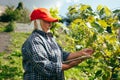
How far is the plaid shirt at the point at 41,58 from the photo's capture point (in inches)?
160

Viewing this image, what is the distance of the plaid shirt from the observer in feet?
13.3

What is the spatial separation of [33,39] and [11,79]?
5544 mm

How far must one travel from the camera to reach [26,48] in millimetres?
4168

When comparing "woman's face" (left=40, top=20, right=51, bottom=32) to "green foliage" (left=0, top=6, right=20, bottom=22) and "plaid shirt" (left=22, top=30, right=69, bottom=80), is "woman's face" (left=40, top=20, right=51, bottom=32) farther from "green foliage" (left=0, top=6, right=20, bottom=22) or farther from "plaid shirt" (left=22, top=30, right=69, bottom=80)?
"green foliage" (left=0, top=6, right=20, bottom=22)

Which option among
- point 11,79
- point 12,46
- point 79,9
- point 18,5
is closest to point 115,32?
point 79,9

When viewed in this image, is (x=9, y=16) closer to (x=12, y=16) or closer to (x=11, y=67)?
(x=12, y=16)

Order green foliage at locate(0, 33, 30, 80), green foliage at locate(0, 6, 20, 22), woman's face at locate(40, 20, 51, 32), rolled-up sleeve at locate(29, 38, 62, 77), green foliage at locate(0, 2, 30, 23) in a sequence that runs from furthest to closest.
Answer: green foliage at locate(0, 2, 30, 23)
green foliage at locate(0, 6, 20, 22)
green foliage at locate(0, 33, 30, 80)
woman's face at locate(40, 20, 51, 32)
rolled-up sleeve at locate(29, 38, 62, 77)

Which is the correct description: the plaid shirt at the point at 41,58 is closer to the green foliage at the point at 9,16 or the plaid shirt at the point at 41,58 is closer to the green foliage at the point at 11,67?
the green foliage at the point at 11,67

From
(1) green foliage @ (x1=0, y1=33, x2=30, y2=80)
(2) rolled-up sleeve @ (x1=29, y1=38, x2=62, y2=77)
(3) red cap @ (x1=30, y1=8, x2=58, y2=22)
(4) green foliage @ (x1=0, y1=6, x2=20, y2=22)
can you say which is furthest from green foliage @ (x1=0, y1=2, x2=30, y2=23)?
(2) rolled-up sleeve @ (x1=29, y1=38, x2=62, y2=77)

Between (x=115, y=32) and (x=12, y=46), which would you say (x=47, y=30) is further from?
(x=12, y=46)

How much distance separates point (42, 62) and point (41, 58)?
0.18 feet

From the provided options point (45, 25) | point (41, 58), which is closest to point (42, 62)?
point (41, 58)

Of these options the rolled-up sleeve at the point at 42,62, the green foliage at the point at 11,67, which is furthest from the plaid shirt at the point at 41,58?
the green foliage at the point at 11,67

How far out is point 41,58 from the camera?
4062 millimetres
